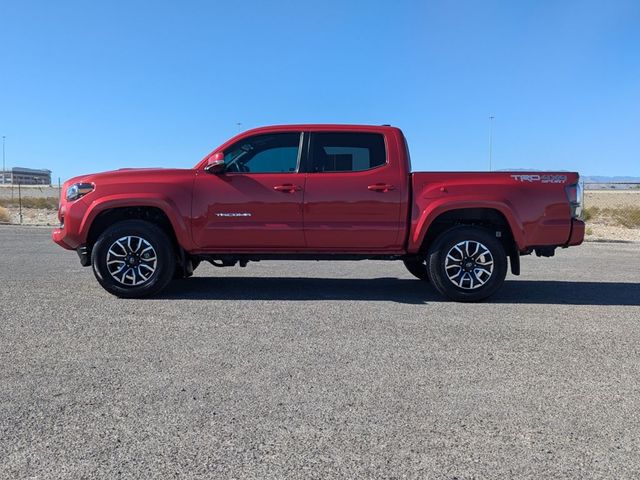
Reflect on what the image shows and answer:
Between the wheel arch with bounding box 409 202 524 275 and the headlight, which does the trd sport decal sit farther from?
the headlight

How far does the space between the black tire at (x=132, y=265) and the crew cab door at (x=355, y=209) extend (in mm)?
1727

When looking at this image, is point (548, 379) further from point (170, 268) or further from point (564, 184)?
point (170, 268)

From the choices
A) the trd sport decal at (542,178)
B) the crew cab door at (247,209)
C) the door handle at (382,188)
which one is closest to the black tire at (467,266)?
the trd sport decal at (542,178)

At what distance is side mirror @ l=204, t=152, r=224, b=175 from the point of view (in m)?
6.81

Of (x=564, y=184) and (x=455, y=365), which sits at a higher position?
(x=564, y=184)

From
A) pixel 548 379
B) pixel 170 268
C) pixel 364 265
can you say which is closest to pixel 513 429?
pixel 548 379

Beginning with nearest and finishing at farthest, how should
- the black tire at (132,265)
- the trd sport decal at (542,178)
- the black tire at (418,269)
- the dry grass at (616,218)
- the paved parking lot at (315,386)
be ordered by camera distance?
the paved parking lot at (315,386), the black tire at (132,265), the trd sport decal at (542,178), the black tire at (418,269), the dry grass at (616,218)

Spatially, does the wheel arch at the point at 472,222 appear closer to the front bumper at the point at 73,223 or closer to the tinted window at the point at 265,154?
the tinted window at the point at 265,154

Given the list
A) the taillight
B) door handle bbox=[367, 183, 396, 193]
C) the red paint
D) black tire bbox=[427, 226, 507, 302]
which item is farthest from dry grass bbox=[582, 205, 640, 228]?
door handle bbox=[367, 183, 396, 193]

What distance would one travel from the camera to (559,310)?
6.47 meters

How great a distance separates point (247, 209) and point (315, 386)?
344cm

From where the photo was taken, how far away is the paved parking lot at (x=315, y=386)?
2824 millimetres

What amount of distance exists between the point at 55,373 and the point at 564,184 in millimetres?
5804

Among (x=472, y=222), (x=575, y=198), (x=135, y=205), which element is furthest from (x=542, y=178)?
(x=135, y=205)
